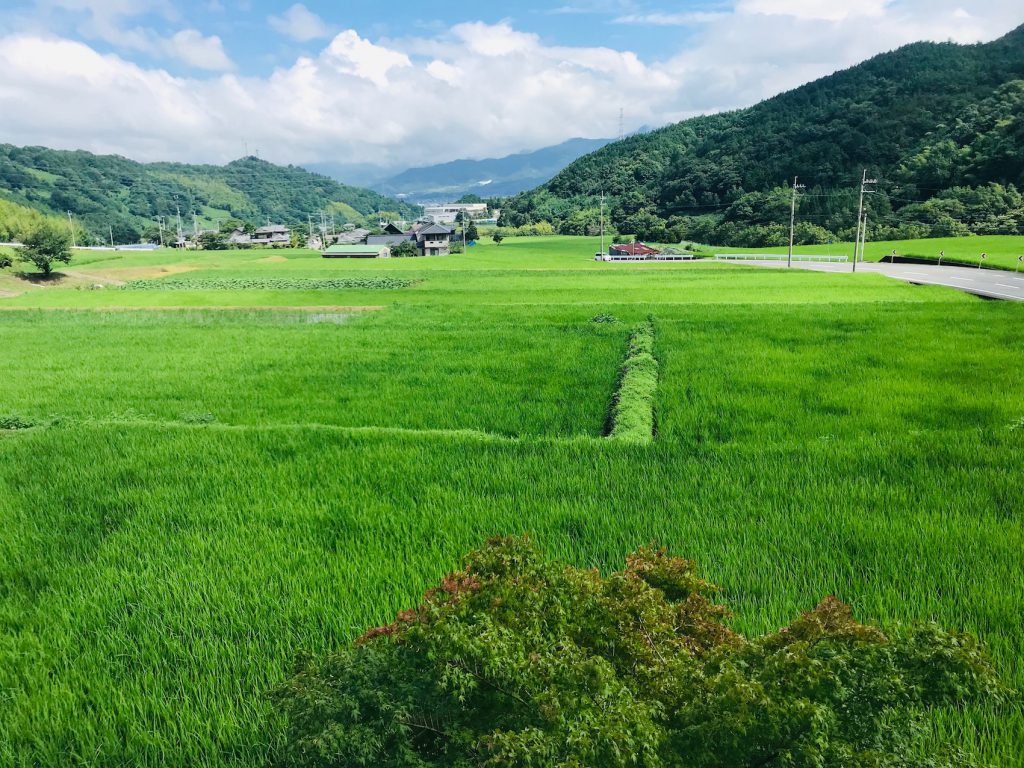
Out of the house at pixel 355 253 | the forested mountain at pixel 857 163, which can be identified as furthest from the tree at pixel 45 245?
the forested mountain at pixel 857 163

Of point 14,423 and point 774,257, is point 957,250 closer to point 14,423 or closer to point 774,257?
point 774,257

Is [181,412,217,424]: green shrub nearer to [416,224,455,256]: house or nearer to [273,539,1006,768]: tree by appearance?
[273,539,1006,768]: tree

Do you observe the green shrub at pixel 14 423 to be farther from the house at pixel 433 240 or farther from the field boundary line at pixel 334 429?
the house at pixel 433 240

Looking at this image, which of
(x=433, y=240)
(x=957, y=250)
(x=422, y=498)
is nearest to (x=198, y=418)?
(x=422, y=498)

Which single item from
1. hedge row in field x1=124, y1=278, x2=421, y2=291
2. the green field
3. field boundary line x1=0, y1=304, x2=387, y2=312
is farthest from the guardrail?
field boundary line x1=0, y1=304, x2=387, y2=312

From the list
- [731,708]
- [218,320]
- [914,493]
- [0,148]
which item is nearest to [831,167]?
[218,320]

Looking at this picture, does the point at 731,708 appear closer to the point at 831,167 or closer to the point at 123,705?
the point at 123,705

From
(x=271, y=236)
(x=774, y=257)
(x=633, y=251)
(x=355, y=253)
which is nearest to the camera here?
(x=774, y=257)
